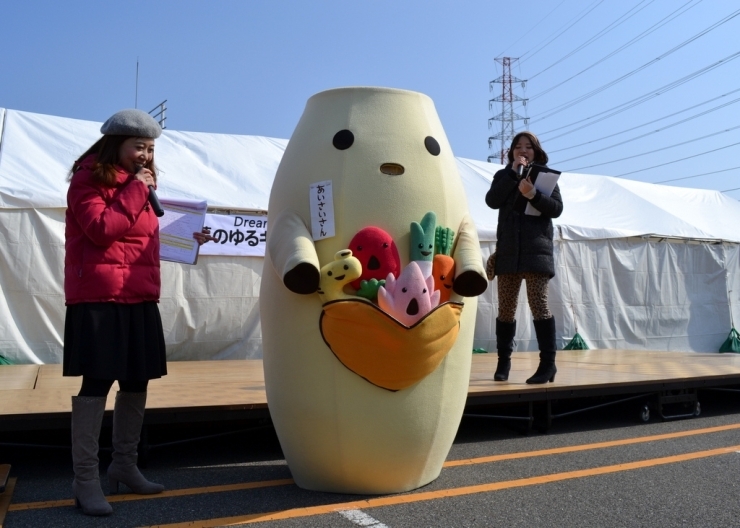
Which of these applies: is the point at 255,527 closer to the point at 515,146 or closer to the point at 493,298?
the point at 515,146

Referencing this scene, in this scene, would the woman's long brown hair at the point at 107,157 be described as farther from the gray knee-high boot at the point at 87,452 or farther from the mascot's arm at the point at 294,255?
the gray knee-high boot at the point at 87,452

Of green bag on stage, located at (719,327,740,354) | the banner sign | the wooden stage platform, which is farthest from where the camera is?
green bag on stage, located at (719,327,740,354)

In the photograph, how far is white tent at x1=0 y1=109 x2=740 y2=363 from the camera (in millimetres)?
6680

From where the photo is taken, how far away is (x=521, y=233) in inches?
179

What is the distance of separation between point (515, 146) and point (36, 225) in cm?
450

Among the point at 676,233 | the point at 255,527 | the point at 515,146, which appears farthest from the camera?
the point at 676,233

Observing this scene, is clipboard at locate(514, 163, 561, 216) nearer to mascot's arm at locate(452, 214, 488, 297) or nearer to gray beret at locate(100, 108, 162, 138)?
mascot's arm at locate(452, 214, 488, 297)

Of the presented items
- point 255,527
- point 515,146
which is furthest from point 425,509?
point 515,146

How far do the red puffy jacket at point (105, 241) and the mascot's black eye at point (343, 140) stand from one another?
79 centimetres

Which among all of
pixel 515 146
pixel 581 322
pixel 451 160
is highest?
pixel 515 146

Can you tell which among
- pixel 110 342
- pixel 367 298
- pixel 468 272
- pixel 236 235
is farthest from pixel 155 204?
pixel 236 235

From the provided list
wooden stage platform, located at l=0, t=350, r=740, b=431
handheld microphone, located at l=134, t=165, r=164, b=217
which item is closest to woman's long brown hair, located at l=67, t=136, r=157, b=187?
handheld microphone, located at l=134, t=165, r=164, b=217

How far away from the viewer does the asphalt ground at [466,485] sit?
280cm

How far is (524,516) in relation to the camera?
113 inches
